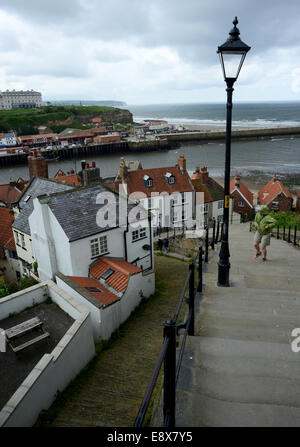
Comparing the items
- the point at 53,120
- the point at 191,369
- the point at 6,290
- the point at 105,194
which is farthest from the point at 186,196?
the point at 53,120

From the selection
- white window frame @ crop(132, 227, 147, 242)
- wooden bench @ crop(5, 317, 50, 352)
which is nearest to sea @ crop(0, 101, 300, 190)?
white window frame @ crop(132, 227, 147, 242)

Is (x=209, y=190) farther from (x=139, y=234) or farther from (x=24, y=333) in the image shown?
(x=24, y=333)

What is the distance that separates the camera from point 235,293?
7.60m

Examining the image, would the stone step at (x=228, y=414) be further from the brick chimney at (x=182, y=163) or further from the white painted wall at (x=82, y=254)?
the brick chimney at (x=182, y=163)

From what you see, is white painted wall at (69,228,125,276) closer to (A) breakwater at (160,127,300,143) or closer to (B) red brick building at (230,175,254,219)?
(B) red brick building at (230,175,254,219)

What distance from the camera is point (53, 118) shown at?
164 m

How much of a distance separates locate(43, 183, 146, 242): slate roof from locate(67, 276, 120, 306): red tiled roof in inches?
83.8

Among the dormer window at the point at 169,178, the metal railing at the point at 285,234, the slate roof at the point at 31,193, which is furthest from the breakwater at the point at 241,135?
the metal railing at the point at 285,234

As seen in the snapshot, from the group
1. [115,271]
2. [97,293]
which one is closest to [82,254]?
[115,271]

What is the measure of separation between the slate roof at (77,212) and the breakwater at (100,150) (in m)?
89.0

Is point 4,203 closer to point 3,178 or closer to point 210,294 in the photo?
point 210,294
